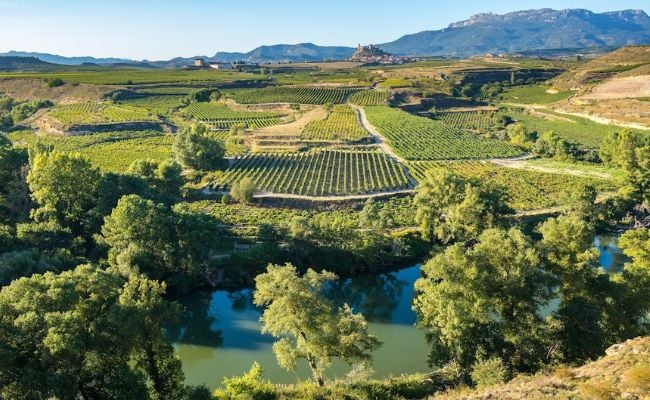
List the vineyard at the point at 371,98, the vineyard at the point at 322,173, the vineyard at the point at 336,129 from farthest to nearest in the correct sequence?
the vineyard at the point at 371,98 → the vineyard at the point at 336,129 → the vineyard at the point at 322,173

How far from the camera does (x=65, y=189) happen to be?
1967 inches

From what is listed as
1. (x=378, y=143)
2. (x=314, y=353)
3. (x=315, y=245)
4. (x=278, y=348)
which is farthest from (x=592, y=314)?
(x=378, y=143)

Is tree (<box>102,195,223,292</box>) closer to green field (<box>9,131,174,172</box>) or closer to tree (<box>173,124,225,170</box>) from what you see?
tree (<box>173,124,225,170</box>)

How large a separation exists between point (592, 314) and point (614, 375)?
8.76 metres

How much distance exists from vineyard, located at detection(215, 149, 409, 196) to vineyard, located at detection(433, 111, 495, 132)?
A: 4808cm

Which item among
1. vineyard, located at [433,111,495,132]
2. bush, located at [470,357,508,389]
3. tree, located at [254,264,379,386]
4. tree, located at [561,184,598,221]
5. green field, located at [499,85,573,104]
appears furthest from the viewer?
green field, located at [499,85,573,104]

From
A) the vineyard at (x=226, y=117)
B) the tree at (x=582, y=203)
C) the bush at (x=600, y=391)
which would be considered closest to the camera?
the bush at (x=600, y=391)

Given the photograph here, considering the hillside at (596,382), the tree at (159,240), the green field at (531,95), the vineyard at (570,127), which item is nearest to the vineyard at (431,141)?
the vineyard at (570,127)

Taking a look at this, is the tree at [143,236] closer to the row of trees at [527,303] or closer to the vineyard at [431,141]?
the row of trees at [527,303]

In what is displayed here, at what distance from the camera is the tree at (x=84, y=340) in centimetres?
2078

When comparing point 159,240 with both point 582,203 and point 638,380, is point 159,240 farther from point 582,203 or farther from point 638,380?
point 582,203

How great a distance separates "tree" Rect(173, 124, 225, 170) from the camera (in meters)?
75.4

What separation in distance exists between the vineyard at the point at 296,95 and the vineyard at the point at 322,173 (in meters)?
60.2

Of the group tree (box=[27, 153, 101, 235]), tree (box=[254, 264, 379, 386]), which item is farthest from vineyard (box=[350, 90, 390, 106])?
tree (box=[254, 264, 379, 386])
